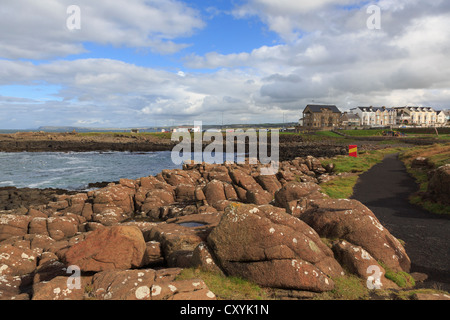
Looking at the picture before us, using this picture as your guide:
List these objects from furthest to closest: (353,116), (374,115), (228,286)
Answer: (353,116) < (374,115) < (228,286)

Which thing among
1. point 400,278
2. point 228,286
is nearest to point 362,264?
point 400,278

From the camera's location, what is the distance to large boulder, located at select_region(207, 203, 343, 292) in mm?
9727

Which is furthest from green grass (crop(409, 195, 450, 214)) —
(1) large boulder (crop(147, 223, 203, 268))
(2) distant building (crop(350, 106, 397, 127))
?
(2) distant building (crop(350, 106, 397, 127))

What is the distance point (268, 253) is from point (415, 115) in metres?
225

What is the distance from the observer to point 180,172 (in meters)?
40.5

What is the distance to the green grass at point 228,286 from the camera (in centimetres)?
903

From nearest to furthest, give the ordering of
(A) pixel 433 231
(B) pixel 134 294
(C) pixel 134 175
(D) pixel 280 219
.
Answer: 1. (B) pixel 134 294
2. (D) pixel 280 219
3. (A) pixel 433 231
4. (C) pixel 134 175

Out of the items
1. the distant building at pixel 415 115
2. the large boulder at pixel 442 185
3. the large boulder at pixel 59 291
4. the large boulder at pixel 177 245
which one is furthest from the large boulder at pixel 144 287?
the distant building at pixel 415 115

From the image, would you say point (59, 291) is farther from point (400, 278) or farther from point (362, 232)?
point (400, 278)

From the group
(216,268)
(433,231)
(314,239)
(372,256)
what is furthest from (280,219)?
(433,231)

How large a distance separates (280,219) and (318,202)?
5.83 m

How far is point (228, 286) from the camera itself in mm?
9547

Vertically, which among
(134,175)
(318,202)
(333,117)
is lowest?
(134,175)
